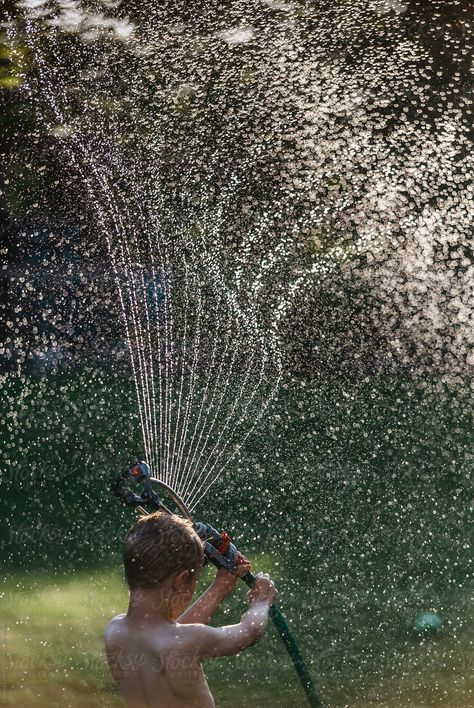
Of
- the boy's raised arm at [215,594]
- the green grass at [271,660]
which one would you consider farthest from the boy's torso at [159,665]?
the green grass at [271,660]

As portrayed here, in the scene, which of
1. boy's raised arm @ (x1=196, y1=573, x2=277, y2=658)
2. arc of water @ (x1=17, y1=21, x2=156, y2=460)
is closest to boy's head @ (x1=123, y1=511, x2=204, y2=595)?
boy's raised arm @ (x1=196, y1=573, x2=277, y2=658)

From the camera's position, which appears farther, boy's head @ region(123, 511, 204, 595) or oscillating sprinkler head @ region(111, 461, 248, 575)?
oscillating sprinkler head @ region(111, 461, 248, 575)

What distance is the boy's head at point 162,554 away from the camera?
191 cm

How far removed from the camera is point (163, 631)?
1906mm

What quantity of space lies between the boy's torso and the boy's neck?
0.7 inches

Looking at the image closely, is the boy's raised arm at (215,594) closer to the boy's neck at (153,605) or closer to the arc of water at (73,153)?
the boy's neck at (153,605)

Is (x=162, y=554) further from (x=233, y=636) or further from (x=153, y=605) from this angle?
(x=233, y=636)

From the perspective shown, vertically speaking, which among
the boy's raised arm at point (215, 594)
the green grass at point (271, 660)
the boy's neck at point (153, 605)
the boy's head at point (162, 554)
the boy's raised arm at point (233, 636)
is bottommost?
→ the green grass at point (271, 660)

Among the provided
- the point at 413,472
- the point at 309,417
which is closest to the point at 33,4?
the point at 309,417

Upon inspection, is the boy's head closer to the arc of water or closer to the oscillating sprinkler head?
the oscillating sprinkler head

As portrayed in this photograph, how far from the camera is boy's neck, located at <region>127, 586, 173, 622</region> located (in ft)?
6.30

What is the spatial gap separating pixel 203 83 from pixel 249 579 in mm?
5701

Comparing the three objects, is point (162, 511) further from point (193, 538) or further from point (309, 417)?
point (309, 417)

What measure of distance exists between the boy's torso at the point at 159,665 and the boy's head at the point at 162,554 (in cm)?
9
